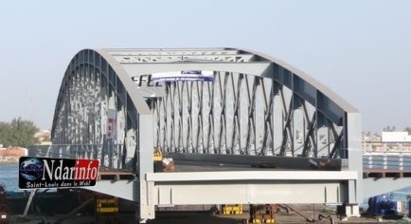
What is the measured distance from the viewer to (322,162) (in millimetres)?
44094

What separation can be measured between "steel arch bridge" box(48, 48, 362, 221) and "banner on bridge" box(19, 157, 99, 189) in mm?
2109

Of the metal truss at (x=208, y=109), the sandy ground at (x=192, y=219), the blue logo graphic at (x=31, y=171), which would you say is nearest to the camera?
the blue logo graphic at (x=31, y=171)

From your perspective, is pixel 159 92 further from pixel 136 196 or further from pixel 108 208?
pixel 136 196

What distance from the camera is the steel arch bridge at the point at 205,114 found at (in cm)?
4206

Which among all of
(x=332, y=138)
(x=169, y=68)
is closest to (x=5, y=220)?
(x=169, y=68)

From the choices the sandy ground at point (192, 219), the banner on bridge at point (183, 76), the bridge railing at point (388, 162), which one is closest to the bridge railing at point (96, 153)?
the sandy ground at point (192, 219)

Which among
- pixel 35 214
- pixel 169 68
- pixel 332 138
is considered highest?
pixel 169 68

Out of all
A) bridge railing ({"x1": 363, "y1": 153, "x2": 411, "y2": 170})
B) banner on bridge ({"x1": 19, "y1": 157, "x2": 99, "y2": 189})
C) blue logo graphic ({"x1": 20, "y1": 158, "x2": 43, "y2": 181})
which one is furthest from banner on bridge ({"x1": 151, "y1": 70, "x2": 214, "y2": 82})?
blue logo graphic ({"x1": 20, "y1": 158, "x2": 43, "y2": 181})

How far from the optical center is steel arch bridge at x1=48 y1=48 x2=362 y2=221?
138ft

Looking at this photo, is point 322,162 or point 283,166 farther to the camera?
point 283,166

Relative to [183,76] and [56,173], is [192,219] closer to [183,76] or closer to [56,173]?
[183,76]

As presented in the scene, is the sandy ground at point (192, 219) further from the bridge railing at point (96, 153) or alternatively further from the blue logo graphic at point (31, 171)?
the blue logo graphic at point (31, 171)

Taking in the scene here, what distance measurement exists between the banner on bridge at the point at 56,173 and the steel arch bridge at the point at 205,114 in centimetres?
211

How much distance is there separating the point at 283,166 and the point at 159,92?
25.1m
